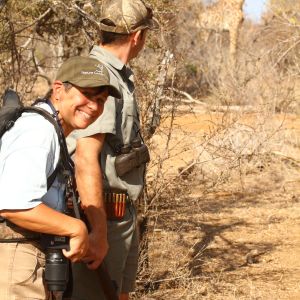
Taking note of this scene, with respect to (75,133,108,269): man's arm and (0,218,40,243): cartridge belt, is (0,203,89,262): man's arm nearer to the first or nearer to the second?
(0,218,40,243): cartridge belt

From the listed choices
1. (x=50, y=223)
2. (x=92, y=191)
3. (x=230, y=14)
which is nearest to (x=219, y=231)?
(x=92, y=191)

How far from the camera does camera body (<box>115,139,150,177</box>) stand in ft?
11.2

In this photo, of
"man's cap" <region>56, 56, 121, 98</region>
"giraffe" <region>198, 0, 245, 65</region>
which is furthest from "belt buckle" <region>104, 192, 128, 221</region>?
"giraffe" <region>198, 0, 245, 65</region>

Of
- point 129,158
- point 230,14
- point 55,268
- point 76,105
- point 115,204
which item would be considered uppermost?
point 230,14

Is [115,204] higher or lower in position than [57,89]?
lower

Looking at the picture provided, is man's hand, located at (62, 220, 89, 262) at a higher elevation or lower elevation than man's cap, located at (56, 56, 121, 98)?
lower

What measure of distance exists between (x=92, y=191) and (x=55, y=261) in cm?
55

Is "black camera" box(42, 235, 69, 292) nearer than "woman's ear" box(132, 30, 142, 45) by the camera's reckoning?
Yes

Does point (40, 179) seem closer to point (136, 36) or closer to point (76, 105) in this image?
point (76, 105)

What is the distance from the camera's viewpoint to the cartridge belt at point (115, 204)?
136 inches

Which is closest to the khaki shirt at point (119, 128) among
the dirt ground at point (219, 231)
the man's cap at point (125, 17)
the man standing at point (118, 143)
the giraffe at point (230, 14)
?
the man standing at point (118, 143)

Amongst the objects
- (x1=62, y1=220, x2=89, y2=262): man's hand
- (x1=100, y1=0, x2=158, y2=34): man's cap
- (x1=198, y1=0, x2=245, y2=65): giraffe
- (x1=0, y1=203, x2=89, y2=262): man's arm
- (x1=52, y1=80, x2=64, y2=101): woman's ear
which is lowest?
Result: (x1=62, y1=220, x2=89, y2=262): man's hand

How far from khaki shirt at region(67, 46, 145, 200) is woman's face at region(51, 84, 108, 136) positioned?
48 cm

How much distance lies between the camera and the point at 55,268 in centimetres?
270
